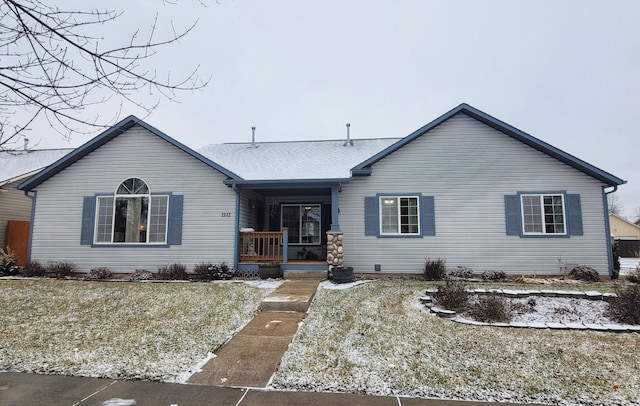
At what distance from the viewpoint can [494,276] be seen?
10.5 m

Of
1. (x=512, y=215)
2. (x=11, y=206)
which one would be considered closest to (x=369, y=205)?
(x=512, y=215)

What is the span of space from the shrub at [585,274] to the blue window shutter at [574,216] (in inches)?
43.5

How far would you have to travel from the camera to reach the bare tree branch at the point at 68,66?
9.14ft

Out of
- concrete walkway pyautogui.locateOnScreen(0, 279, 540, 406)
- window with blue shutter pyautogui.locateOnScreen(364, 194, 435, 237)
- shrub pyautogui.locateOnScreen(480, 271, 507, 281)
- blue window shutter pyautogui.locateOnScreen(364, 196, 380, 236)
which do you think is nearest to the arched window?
blue window shutter pyautogui.locateOnScreen(364, 196, 380, 236)

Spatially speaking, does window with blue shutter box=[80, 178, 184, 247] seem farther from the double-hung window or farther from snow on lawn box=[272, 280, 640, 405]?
snow on lawn box=[272, 280, 640, 405]

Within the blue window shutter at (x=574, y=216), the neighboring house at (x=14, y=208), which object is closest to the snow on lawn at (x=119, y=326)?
the neighboring house at (x=14, y=208)

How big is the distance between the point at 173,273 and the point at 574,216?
41.8ft

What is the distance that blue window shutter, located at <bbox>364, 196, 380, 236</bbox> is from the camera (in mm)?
11273

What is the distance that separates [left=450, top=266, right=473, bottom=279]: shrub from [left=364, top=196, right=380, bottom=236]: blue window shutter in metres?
2.74

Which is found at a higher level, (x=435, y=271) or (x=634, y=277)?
(x=435, y=271)

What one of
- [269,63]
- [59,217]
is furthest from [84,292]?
[269,63]

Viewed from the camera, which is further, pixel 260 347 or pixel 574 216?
pixel 574 216

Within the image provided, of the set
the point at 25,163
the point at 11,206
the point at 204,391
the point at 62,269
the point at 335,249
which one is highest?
the point at 25,163

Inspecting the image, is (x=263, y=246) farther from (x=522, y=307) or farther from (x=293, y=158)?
(x=522, y=307)
